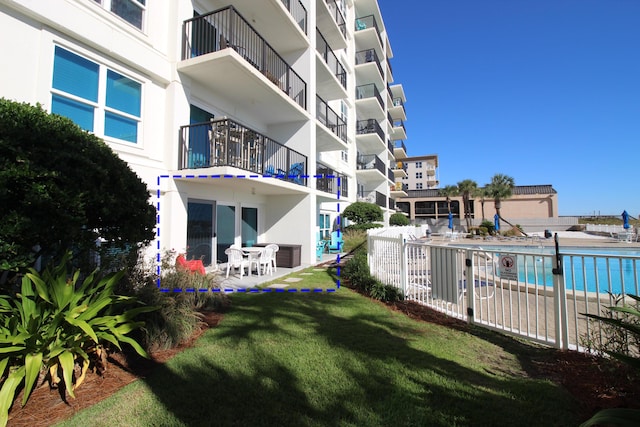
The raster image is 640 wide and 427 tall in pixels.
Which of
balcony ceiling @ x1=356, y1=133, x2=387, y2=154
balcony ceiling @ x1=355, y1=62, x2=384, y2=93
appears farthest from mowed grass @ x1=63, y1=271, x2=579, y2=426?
balcony ceiling @ x1=355, y1=62, x2=384, y2=93

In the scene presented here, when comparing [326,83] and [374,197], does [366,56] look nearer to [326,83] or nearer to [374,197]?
[374,197]

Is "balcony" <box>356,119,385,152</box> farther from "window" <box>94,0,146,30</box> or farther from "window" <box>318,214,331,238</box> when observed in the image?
"window" <box>94,0,146,30</box>

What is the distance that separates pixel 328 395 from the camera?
312cm

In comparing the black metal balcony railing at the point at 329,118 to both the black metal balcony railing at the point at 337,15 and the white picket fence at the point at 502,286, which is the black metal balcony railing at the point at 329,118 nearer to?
the black metal balcony railing at the point at 337,15

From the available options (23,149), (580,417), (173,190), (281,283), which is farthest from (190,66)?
(580,417)

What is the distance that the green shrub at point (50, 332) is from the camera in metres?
2.74

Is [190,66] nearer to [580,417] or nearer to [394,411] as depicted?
[394,411]

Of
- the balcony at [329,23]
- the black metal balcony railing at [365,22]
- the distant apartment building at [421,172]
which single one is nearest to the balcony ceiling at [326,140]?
the balcony at [329,23]

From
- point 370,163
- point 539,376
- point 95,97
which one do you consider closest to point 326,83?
point 95,97

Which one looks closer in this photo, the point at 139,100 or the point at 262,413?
the point at 262,413

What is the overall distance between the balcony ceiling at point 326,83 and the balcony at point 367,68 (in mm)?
8957

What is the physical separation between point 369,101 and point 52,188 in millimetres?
24805

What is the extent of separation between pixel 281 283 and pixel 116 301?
17.0 feet

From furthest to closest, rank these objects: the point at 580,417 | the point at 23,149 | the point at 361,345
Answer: the point at 361,345 < the point at 23,149 < the point at 580,417
